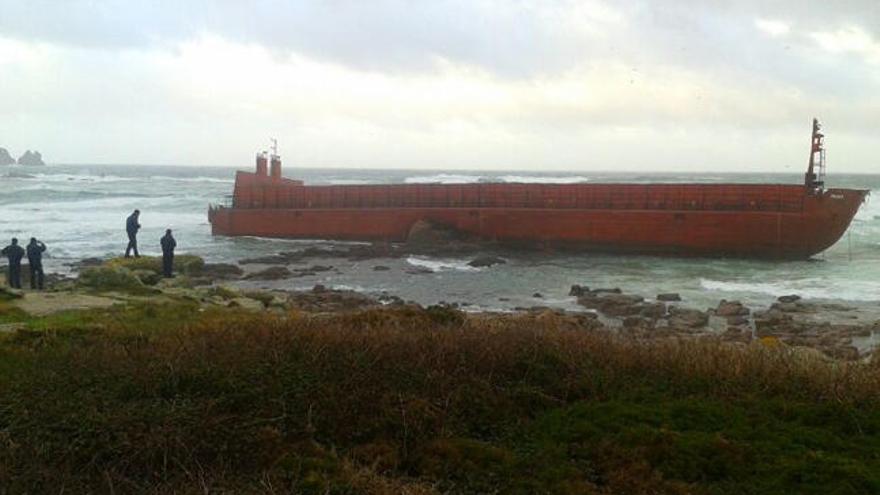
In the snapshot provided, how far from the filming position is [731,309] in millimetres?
15773

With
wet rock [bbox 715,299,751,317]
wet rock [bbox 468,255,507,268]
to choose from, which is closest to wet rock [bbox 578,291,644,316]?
wet rock [bbox 715,299,751,317]

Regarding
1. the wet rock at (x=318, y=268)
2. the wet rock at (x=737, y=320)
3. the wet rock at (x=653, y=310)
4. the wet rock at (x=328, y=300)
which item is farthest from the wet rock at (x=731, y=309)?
the wet rock at (x=318, y=268)

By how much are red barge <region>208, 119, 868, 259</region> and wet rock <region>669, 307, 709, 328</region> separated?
9275mm

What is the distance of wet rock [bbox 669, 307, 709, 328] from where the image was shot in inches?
574

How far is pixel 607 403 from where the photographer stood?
6086 mm

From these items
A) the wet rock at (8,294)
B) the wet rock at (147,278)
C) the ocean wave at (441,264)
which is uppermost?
the wet rock at (8,294)

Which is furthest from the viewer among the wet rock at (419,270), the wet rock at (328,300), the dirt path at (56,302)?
the wet rock at (419,270)

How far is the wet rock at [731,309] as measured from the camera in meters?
15.6

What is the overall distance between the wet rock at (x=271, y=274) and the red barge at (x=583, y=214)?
7251 mm

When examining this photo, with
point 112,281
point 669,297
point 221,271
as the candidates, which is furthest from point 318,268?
point 669,297

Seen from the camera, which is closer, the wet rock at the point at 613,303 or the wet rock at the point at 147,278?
the wet rock at the point at 613,303

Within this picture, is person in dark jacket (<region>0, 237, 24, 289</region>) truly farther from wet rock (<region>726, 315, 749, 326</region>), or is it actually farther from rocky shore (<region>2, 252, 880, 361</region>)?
wet rock (<region>726, 315, 749, 326</region>)

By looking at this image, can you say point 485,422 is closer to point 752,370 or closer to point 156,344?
point 752,370

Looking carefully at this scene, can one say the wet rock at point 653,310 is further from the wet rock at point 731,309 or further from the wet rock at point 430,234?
the wet rock at point 430,234
